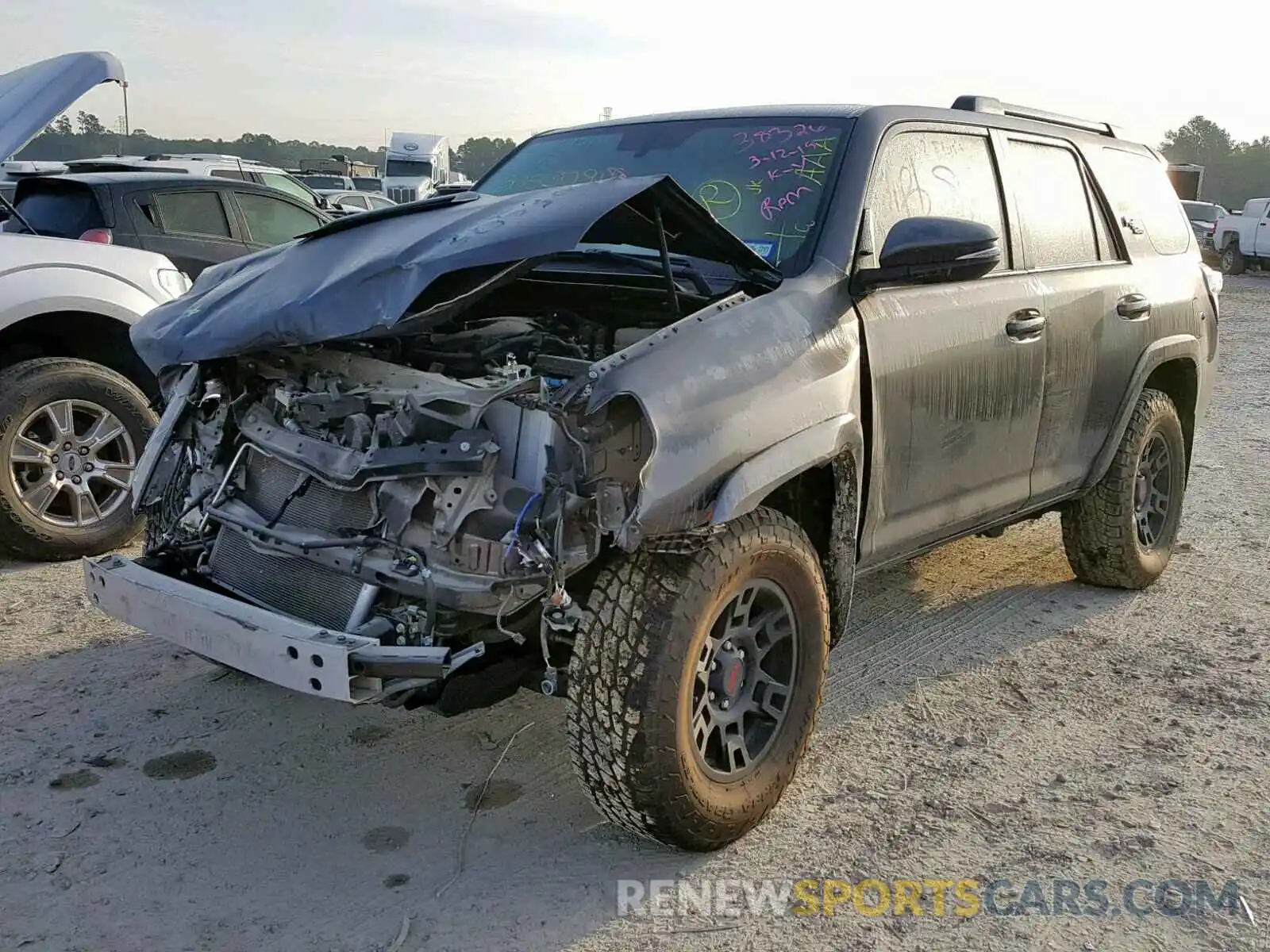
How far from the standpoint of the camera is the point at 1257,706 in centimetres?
401

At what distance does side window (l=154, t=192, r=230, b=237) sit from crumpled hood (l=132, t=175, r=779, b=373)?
4.43 m

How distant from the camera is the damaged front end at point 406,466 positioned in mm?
2705

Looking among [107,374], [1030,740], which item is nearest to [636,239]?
[1030,740]

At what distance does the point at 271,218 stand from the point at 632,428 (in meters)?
6.61

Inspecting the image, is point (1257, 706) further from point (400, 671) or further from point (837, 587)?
point (400, 671)

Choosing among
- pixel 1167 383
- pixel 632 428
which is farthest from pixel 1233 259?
pixel 632 428

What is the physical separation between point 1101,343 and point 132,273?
4.53m

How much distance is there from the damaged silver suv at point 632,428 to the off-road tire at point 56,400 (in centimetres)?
177

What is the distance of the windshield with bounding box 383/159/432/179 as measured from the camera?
33125 mm

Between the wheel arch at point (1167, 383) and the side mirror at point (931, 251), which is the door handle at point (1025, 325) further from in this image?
the wheel arch at point (1167, 383)

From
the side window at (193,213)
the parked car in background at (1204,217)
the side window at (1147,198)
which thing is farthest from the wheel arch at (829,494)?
the parked car in background at (1204,217)

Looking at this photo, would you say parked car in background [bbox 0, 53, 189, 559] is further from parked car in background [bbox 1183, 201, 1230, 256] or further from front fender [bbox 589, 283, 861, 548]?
parked car in background [bbox 1183, 201, 1230, 256]

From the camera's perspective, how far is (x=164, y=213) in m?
7.51

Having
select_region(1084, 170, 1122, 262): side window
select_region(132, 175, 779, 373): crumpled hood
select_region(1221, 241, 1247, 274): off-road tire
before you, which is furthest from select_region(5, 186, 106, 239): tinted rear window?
select_region(1221, 241, 1247, 274): off-road tire
